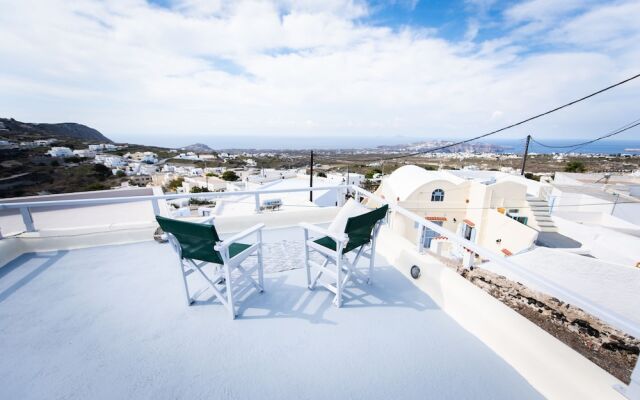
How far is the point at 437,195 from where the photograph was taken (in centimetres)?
1091

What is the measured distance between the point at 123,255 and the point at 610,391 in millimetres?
4065

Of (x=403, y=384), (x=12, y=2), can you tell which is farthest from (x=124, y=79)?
(x=403, y=384)

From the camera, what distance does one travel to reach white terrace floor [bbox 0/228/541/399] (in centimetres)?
132

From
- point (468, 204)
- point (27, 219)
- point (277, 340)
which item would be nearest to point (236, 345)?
point (277, 340)

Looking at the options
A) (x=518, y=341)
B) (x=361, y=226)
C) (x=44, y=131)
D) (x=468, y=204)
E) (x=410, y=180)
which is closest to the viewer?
(x=518, y=341)

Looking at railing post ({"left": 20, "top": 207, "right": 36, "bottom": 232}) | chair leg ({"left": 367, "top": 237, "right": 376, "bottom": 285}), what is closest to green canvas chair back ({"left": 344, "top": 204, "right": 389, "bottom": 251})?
chair leg ({"left": 367, "top": 237, "right": 376, "bottom": 285})

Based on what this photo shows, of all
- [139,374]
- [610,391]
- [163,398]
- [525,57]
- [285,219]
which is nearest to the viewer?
[610,391]

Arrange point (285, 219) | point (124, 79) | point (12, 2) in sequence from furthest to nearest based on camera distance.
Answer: point (124, 79)
point (285, 219)
point (12, 2)

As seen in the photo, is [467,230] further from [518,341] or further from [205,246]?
[205,246]

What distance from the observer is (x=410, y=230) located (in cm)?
1077

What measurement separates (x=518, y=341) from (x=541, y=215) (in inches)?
473

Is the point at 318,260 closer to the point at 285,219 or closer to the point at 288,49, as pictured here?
the point at 285,219

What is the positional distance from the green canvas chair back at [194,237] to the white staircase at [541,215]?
42.0ft

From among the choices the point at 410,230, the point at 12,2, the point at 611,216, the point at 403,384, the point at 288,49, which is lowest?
the point at 410,230
